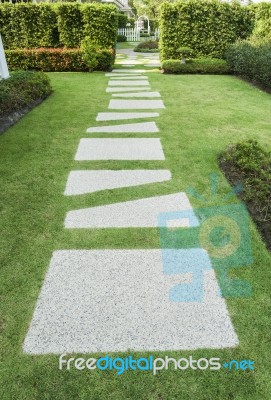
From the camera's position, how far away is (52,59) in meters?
13.5

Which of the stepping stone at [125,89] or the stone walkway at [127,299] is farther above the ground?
the stepping stone at [125,89]

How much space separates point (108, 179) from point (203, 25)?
12.7m

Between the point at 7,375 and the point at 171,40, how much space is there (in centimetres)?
1527

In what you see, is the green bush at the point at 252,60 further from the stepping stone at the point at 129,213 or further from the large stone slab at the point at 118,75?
the stepping stone at the point at 129,213

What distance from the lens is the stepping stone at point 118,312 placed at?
7.14 ft

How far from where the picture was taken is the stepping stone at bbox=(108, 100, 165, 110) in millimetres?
8297

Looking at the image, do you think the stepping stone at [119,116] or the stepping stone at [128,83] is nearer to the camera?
the stepping stone at [119,116]

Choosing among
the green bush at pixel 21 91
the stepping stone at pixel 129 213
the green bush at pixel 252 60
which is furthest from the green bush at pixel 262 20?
the stepping stone at pixel 129 213

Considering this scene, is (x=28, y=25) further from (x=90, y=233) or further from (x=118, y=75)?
(x=90, y=233)

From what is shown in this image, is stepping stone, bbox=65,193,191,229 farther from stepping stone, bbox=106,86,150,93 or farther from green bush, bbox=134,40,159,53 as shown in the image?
green bush, bbox=134,40,159,53

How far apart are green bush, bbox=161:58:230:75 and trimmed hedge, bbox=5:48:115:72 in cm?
273

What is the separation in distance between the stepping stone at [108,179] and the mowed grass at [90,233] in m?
0.14

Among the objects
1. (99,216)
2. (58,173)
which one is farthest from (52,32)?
(99,216)

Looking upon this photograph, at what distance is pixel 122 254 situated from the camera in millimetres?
3004
